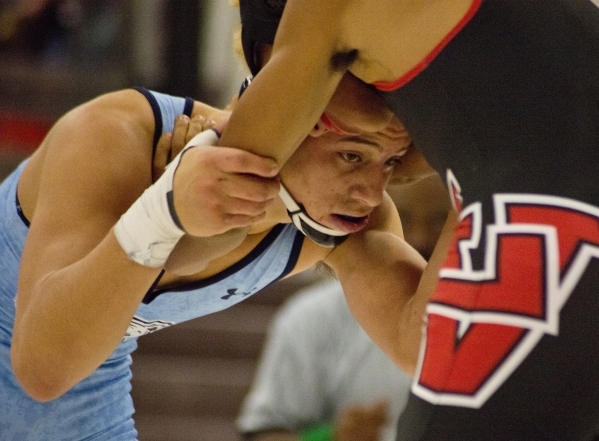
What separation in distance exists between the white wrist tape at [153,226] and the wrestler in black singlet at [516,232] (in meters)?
0.37

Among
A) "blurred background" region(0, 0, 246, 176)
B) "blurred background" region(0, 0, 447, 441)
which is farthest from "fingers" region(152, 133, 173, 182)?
"blurred background" region(0, 0, 246, 176)

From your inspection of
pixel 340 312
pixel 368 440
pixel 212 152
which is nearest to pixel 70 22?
pixel 340 312

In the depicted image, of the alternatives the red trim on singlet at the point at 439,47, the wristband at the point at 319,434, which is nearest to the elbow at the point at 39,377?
the red trim on singlet at the point at 439,47

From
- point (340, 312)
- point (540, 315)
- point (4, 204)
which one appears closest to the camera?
point (540, 315)

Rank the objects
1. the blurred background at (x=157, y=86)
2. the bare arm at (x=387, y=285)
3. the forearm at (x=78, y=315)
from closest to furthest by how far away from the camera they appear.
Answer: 1. the forearm at (x=78, y=315)
2. the bare arm at (x=387, y=285)
3. the blurred background at (x=157, y=86)

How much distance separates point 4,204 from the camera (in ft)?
6.21

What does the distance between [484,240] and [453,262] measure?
0.18ft

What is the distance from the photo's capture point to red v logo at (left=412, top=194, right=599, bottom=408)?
1.12m

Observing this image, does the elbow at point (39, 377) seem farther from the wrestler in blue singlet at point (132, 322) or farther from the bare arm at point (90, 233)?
the wrestler in blue singlet at point (132, 322)

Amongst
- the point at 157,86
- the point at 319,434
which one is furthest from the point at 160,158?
the point at 157,86

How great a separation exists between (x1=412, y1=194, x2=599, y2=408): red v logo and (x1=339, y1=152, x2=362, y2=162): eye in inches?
15.5

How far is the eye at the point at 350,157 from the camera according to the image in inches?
60.2

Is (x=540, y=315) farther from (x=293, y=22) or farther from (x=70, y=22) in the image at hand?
(x=70, y=22)

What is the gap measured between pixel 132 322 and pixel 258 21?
70cm
